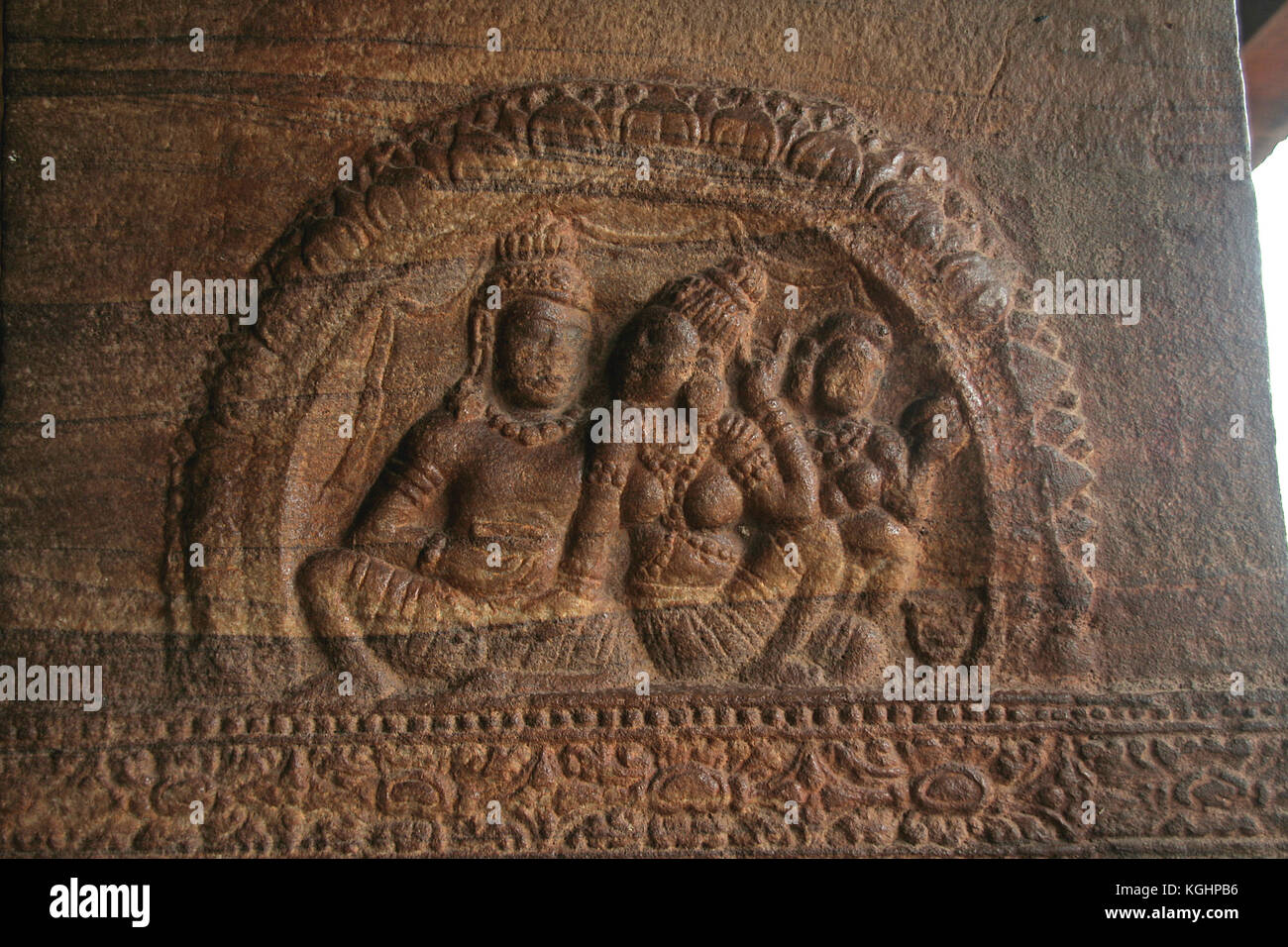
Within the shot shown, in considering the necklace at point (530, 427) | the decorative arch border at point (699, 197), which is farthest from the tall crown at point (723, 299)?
the necklace at point (530, 427)

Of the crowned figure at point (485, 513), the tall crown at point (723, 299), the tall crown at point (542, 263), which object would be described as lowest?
the crowned figure at point (485, 513)

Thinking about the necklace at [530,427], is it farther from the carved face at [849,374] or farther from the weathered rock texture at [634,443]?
the carved face at [849,374]

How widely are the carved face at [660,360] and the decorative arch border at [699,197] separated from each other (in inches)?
16.5

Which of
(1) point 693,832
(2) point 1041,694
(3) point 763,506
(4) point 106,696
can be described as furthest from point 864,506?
(4) point 106,696

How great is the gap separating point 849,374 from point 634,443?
674 millimetres

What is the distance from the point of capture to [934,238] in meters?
2.66

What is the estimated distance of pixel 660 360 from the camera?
2625 millimetres

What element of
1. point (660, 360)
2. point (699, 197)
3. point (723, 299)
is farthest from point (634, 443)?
point (699, 197)

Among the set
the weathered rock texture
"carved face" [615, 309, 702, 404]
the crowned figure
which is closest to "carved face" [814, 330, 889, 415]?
the weathered rock texture

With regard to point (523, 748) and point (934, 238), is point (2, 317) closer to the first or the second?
point (523, 748)

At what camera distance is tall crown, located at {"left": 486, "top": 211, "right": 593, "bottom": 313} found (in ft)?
8.87

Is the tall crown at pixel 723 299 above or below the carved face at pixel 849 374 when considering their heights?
above

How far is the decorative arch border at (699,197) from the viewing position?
101 inches

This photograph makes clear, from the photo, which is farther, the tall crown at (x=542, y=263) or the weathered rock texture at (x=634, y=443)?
the tall crown at (x=542, y=263)
